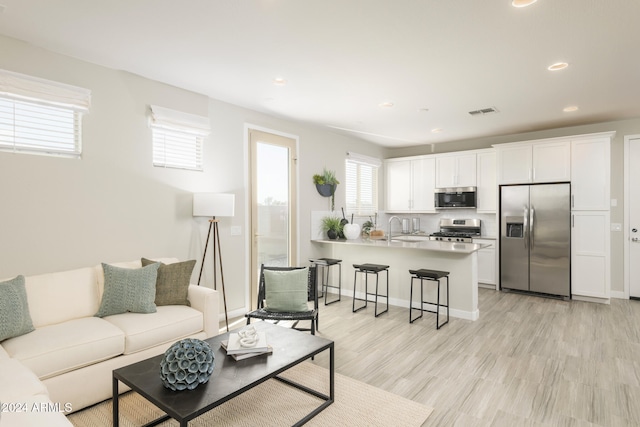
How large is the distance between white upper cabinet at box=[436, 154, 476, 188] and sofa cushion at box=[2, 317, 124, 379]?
229 inches

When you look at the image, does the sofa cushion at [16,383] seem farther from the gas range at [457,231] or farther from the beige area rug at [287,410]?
the gas range at [457,231]

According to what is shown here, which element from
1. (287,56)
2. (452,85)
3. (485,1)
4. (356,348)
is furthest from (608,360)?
(287,56)

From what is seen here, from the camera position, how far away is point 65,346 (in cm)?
226

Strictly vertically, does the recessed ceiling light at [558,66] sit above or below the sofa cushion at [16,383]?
above

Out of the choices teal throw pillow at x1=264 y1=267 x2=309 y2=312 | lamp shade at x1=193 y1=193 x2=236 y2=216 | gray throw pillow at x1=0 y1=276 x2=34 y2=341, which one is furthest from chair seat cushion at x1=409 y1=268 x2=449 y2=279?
gray throw pillow at x1=0 y1=276 x2=34 y2=341

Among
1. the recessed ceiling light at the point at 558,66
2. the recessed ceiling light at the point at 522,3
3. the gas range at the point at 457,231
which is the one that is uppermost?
the recessed ceiling light at the point at 558,66

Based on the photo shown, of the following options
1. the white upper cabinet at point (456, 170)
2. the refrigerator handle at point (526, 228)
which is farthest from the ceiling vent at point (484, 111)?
the refrigerator handle at point (526, 228)

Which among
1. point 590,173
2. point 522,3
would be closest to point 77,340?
point 522,3

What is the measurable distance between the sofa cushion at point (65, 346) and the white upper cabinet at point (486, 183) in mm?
5771

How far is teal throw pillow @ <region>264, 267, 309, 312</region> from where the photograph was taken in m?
3.38

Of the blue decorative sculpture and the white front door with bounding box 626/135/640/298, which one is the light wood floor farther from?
the blue decorative sculpture

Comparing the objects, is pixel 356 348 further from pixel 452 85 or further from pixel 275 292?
pixel 452 85

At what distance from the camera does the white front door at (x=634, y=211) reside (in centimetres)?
514

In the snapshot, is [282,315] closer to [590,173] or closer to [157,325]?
[157,325]
